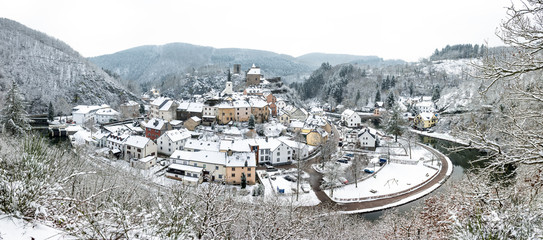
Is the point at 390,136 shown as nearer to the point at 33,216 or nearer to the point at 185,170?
the point at 185,170

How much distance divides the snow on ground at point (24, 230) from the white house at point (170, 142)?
2716 centimetres

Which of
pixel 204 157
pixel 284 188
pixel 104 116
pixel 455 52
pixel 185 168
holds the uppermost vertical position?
pixel 455 52

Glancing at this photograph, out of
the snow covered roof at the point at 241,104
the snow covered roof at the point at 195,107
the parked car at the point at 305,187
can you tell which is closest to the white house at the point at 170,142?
the snow covered roof at the point at 195,107

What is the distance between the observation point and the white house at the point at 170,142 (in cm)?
3020

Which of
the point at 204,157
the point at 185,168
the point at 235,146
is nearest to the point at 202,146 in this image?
the point at 235,146

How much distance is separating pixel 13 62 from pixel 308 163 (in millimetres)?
82760

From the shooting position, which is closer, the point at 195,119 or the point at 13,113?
the point at 13,113

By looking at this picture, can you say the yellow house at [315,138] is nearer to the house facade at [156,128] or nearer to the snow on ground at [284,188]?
the snow on ground at [284,188]

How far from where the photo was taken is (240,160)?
23.6 m

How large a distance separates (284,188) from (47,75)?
254ft

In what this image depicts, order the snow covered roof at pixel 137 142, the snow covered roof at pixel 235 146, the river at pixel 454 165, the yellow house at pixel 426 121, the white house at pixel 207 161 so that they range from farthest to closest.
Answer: the yellow house at pixel 426 121 → the snow covered roof at pixel 137 142 → the snow covered roof at pixel 235 146 → the white house at pixel 207 161 → the river at pixel 454 165

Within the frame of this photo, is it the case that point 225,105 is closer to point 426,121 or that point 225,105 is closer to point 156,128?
point 156,128

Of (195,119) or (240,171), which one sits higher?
(195,119)

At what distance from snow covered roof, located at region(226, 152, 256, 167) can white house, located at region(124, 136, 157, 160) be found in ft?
30.3
